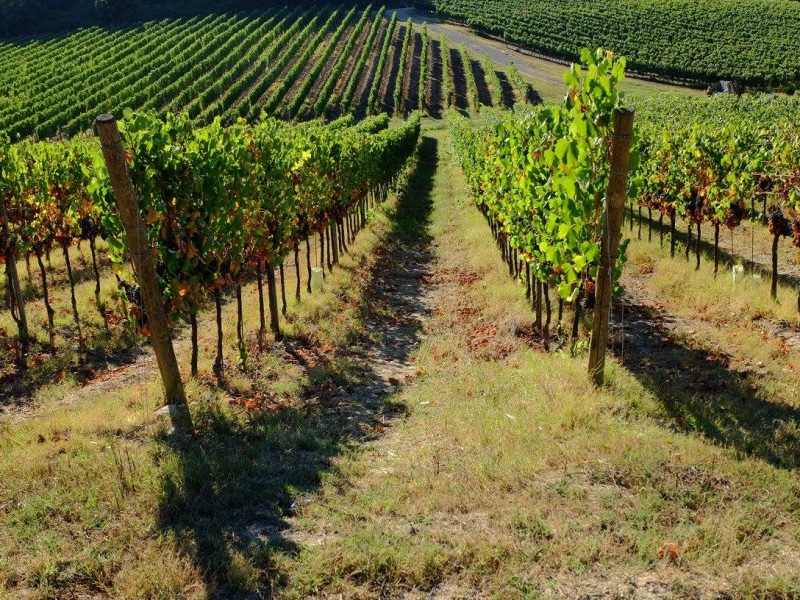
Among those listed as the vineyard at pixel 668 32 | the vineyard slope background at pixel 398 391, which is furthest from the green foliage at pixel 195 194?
the vineyard at pixel 668 32

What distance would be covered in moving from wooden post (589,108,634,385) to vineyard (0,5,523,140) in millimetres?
47510

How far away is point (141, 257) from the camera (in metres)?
6.20

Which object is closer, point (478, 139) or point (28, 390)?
point (28, 390)

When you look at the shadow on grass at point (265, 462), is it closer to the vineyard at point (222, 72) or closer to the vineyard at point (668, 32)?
the vineyard at point (222, 72)

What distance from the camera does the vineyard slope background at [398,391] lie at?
14.4ft

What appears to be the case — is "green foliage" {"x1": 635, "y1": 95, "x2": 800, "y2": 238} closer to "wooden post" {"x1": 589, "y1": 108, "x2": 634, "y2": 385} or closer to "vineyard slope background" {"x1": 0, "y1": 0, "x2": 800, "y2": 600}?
"vineyard slope background" {"x1": 0, "y1": 0, "x2": 800, "y2": 600}

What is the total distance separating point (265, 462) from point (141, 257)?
246cm

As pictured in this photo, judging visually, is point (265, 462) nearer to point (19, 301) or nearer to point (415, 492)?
point (415, 492)

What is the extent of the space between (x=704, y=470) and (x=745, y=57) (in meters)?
77.5

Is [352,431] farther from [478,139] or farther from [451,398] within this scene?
[478,139]

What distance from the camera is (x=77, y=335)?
12297 millimetres

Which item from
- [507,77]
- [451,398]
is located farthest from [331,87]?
[451,398]

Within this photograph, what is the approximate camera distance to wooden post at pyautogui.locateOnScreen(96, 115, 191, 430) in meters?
5.77

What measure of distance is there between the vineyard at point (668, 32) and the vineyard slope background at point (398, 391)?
56.6m
